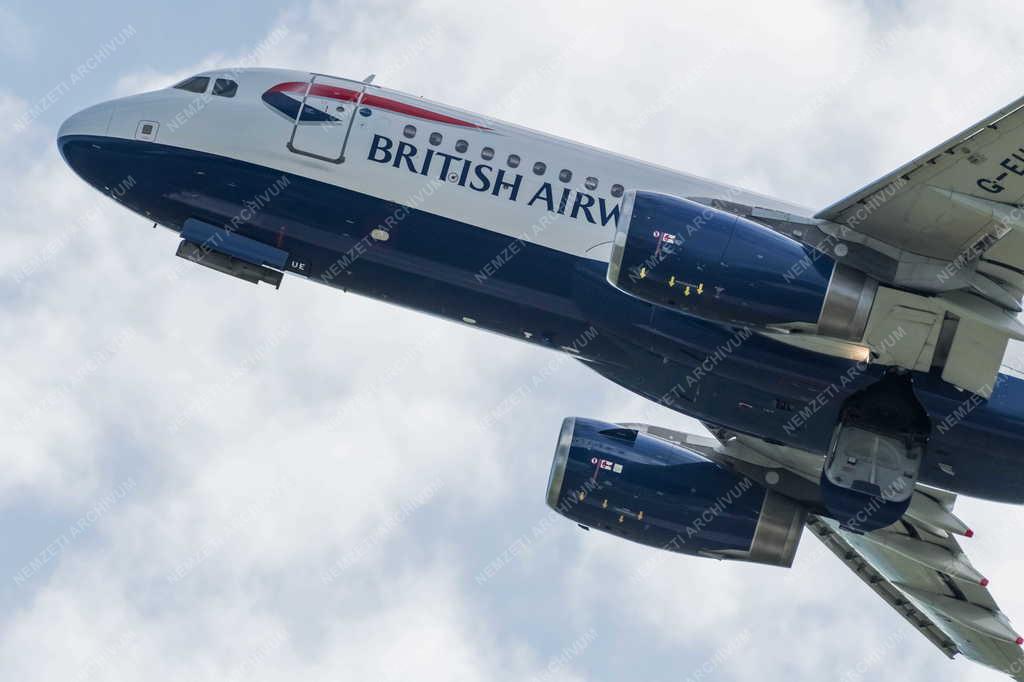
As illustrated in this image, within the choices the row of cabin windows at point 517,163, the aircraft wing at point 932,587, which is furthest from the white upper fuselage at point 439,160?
the aircraft wing at point 932,587

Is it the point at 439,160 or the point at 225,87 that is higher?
the point at 225,87

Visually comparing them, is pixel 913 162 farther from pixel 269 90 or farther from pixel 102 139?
pixel 102 139

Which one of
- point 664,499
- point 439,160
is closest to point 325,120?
point 439,160

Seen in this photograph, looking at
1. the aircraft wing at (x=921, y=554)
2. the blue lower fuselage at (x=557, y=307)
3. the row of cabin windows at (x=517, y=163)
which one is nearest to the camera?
the blue lower fuselage at (x=557, y=307)

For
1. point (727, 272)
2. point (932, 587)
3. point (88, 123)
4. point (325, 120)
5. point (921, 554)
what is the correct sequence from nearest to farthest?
point (727, 272)
point (325, 120)
point (88, 123)
point (921, 554)
point (932, 587)

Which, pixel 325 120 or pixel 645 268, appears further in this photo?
pixel 325 120

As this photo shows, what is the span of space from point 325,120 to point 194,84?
3119 millimetres

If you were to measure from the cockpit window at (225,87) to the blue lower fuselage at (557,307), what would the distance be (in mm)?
1508

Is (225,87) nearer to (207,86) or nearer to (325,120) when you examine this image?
(207,86)

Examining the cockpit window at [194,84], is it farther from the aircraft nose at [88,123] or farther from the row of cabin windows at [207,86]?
the aircraft nose at [88,123]

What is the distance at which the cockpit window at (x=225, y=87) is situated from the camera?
3112 cm

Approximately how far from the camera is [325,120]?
30.3 m

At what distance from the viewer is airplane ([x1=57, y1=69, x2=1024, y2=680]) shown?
2669cm

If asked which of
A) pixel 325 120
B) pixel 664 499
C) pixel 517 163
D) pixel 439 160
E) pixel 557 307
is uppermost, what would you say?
pixel 517 163
